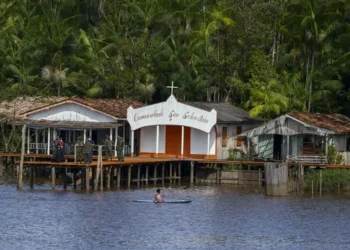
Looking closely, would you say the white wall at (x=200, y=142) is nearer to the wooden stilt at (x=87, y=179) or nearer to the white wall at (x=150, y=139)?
the white wall at (x=150, y=139)

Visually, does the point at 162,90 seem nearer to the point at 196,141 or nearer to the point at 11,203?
the point at 196,141

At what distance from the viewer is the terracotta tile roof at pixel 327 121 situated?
3219 inches

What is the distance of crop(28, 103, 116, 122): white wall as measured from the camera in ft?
283

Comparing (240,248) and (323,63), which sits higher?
(323,63)

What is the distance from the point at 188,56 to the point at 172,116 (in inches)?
618

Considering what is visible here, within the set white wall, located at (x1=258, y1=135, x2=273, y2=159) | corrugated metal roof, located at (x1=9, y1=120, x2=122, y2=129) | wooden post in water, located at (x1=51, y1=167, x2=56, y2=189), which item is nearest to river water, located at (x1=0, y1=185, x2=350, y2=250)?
wooden post in water, located at (x1=51, y1=167, x2=56, y2=189)

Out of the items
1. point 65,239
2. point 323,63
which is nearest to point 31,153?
point 323,63

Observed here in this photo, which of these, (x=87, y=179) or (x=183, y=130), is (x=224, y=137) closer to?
(x=183, y=130)

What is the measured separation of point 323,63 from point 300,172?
1745 cm

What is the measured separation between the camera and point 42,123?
280ft

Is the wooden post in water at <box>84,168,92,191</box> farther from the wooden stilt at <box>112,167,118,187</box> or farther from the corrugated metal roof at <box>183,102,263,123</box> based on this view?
the corrugated metal roof at <box>183,102,263,123</box>

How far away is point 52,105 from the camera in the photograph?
284ft

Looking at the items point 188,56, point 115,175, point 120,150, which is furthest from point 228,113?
point 120,150

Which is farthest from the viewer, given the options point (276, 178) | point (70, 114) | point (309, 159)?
point (70, 114)
